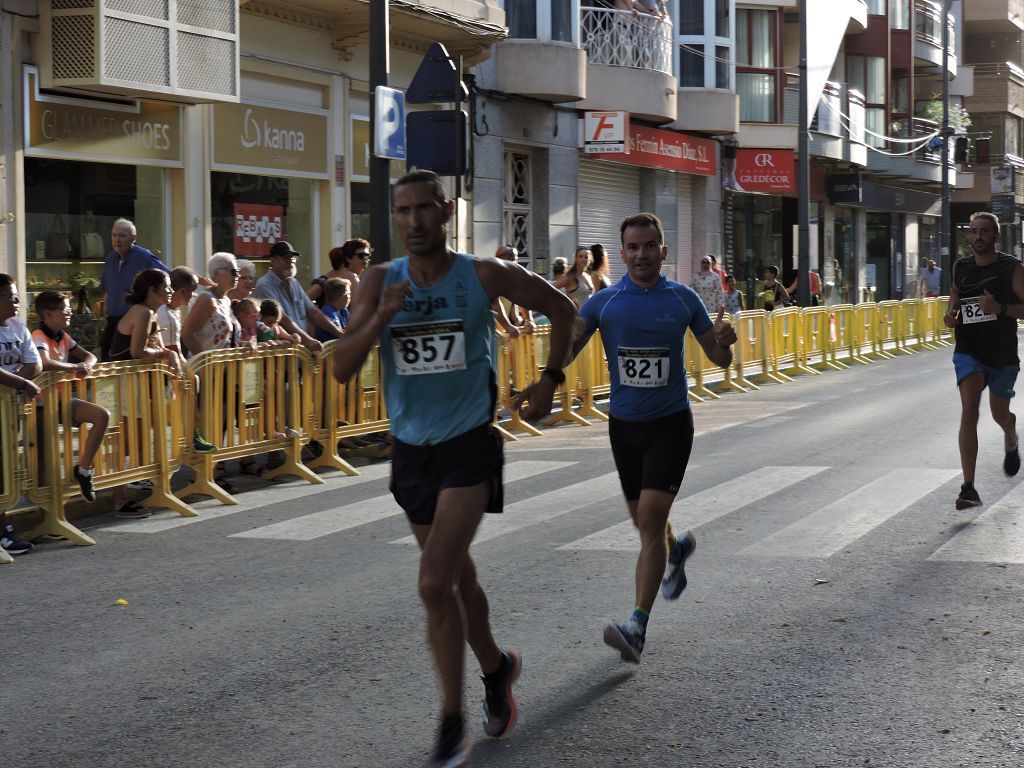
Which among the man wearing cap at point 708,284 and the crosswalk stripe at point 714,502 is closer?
the crosswalk stripe at point 714,502

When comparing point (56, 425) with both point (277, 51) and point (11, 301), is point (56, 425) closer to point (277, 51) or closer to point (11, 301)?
point (11, 301)

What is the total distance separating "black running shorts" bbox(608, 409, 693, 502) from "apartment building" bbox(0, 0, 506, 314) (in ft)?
32.3

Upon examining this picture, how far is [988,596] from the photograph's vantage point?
22.6ft

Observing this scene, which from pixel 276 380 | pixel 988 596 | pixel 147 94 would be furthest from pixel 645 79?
pixel 988 596

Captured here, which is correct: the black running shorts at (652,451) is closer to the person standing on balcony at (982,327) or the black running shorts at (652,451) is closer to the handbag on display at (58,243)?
the person standing on balcony at (982,327)

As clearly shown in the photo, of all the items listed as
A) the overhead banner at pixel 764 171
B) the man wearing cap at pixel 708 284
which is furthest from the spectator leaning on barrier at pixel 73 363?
the overhead banner at pixel 764 171

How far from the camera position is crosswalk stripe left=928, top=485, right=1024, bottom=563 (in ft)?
25.7

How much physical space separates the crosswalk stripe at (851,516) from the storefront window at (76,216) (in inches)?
341

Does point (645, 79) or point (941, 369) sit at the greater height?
point (645, 79)

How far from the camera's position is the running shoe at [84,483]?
926cm

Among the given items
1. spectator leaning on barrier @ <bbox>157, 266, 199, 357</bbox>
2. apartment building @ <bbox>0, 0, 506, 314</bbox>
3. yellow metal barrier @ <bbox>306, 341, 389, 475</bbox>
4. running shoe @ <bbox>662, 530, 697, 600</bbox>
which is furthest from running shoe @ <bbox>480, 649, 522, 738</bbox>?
apartment building @ <bbox>0, 0, 506, 314</bbox>

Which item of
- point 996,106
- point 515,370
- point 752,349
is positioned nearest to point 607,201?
point 752,349

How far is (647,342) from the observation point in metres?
6.34

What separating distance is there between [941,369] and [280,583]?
18.0 metres
